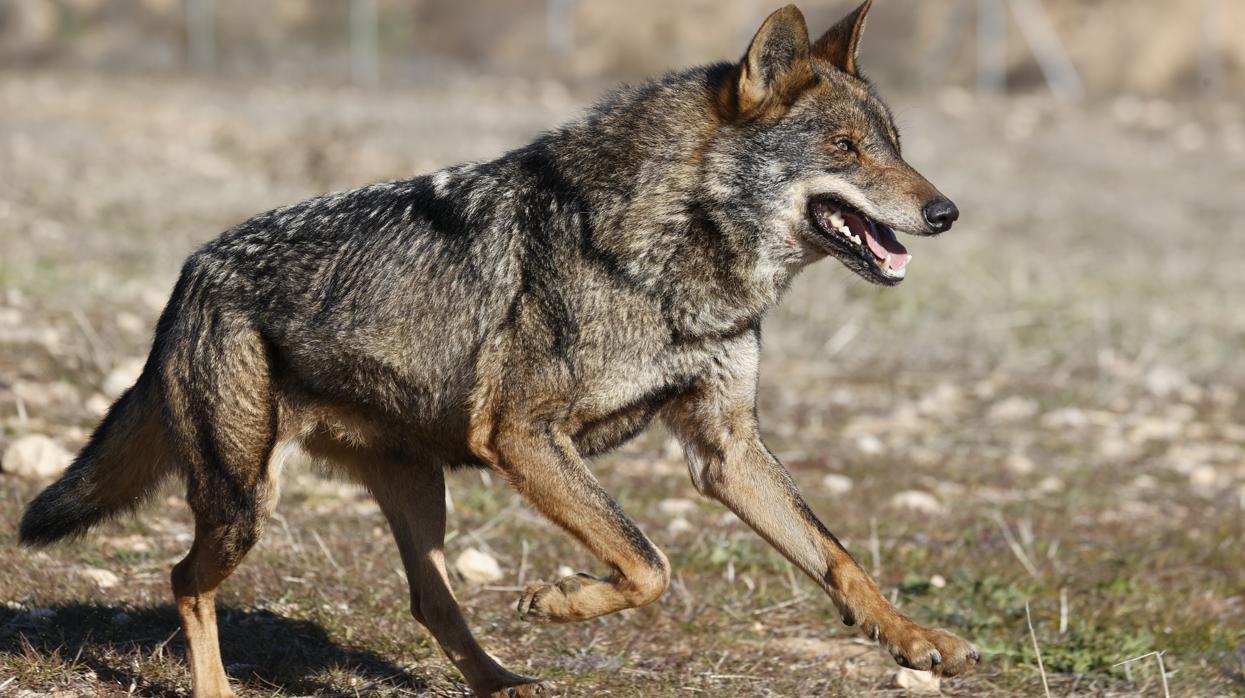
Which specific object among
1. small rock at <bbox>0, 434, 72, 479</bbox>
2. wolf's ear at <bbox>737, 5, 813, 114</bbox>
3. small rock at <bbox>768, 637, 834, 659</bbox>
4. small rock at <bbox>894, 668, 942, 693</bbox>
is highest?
wolf's ear at <bbox>737, 5, 813, 114</bbox>

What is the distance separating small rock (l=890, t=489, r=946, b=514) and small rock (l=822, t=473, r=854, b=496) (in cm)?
25

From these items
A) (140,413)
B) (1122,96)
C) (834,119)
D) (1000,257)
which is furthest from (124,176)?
(1122,96)

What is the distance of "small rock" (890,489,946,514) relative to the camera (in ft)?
23.8

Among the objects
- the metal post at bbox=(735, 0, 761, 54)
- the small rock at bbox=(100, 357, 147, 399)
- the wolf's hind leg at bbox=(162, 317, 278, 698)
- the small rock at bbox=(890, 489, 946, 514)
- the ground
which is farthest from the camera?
the metal post at bbox=(735, 0, 761, 54)

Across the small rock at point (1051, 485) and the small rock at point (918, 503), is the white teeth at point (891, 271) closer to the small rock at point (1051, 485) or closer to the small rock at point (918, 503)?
the small rock at point (918, 503)

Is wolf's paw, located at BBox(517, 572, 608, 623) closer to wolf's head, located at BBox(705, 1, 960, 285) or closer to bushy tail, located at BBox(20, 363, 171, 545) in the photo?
wolf's head, located at BBox(705, 1, 960, 285)

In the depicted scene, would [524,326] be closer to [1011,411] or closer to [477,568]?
[477,568]

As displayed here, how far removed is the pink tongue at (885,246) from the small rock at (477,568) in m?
2.06

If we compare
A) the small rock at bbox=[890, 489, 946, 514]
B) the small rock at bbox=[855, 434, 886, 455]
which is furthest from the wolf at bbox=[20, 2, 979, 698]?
the small rock at bbox=[855, 434, 886, 455]

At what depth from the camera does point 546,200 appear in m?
4.89

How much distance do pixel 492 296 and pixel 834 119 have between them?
4.28 feet

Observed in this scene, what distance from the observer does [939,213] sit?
4664 millimetres

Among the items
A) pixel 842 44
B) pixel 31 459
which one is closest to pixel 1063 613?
pixel 842 44

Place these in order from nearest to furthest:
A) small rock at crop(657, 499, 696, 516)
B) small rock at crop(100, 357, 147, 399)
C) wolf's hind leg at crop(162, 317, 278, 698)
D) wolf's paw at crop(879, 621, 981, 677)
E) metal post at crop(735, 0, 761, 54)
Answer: wolf's paw at crop(879, 621, 981, 677) → wolf's hind leg at crop(162, 317, 278, 698) → small rock at crop(657, 499, 696, 516) → small rock at crop(100, 357, 147, 399) → metal post at crop(735, 0, 761, 54)
